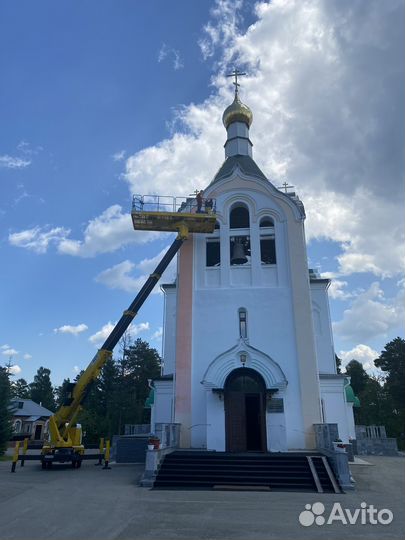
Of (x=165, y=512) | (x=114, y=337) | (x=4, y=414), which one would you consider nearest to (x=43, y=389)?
(x=4, y=414)

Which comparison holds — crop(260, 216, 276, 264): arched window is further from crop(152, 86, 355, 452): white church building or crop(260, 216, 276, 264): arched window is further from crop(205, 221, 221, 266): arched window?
crop(205, 221, 221, 266): arched window

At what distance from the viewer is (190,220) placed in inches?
734

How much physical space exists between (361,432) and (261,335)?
728 inches

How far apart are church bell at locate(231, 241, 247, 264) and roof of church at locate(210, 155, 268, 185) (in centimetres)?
356

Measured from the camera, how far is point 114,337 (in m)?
16.7

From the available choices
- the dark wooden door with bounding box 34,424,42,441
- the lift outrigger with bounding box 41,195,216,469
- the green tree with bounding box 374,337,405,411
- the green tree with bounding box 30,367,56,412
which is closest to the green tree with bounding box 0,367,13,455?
the lift outrigger with bounding box 41,195,216,469

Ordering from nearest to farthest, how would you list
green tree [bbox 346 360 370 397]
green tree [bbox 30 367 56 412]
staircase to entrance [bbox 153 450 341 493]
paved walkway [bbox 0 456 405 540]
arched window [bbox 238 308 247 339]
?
paved walkway [bbox 0 456 405 540], staircase to entrance [bbox 153 450 341 493], arched window [bbox 238 308 247 339], green tree [bbox 346 360 370 397], green tree [bbox 30 367 56 412]

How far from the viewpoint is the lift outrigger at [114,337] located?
15812 mm

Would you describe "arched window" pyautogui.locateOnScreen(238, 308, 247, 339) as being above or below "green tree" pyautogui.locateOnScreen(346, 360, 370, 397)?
below

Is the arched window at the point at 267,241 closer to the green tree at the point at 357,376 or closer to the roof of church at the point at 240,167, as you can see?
the roof of church at the point at 240,167

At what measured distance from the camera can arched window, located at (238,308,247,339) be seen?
17.5 meters

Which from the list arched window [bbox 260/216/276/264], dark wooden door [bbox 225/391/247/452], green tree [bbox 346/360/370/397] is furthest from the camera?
green tree [bbox 346/360/370/397]

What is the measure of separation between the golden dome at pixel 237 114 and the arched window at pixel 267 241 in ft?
23.9

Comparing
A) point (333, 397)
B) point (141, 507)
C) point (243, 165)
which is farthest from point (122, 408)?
point (141, 507)
